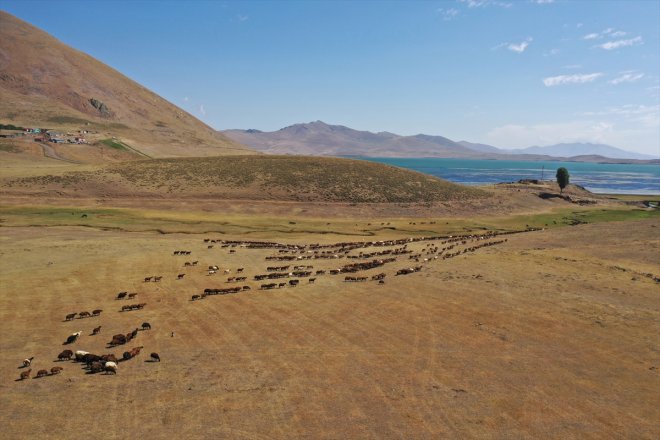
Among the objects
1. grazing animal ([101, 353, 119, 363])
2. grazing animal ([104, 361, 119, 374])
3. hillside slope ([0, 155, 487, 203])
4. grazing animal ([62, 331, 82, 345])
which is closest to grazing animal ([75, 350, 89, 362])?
grazing animal ([101, 353, 119, 363])

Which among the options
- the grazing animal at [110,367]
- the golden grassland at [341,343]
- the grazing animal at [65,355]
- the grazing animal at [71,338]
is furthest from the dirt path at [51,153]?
the grazing animal at [110,367]

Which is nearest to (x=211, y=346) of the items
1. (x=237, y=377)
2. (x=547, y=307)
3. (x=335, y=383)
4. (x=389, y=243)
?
(x=237, y=377)

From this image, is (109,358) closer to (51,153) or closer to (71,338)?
(71,338)

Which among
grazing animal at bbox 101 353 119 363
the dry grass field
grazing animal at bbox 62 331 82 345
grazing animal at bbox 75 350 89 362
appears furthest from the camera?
grazing animal at bbox 62 331 82 345

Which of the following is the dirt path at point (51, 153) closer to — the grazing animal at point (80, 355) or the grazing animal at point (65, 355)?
the grazing animal at point (65, 355)

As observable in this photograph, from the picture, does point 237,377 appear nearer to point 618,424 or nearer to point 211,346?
point 211,346

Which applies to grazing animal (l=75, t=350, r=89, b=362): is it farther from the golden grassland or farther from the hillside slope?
the hillside slope
